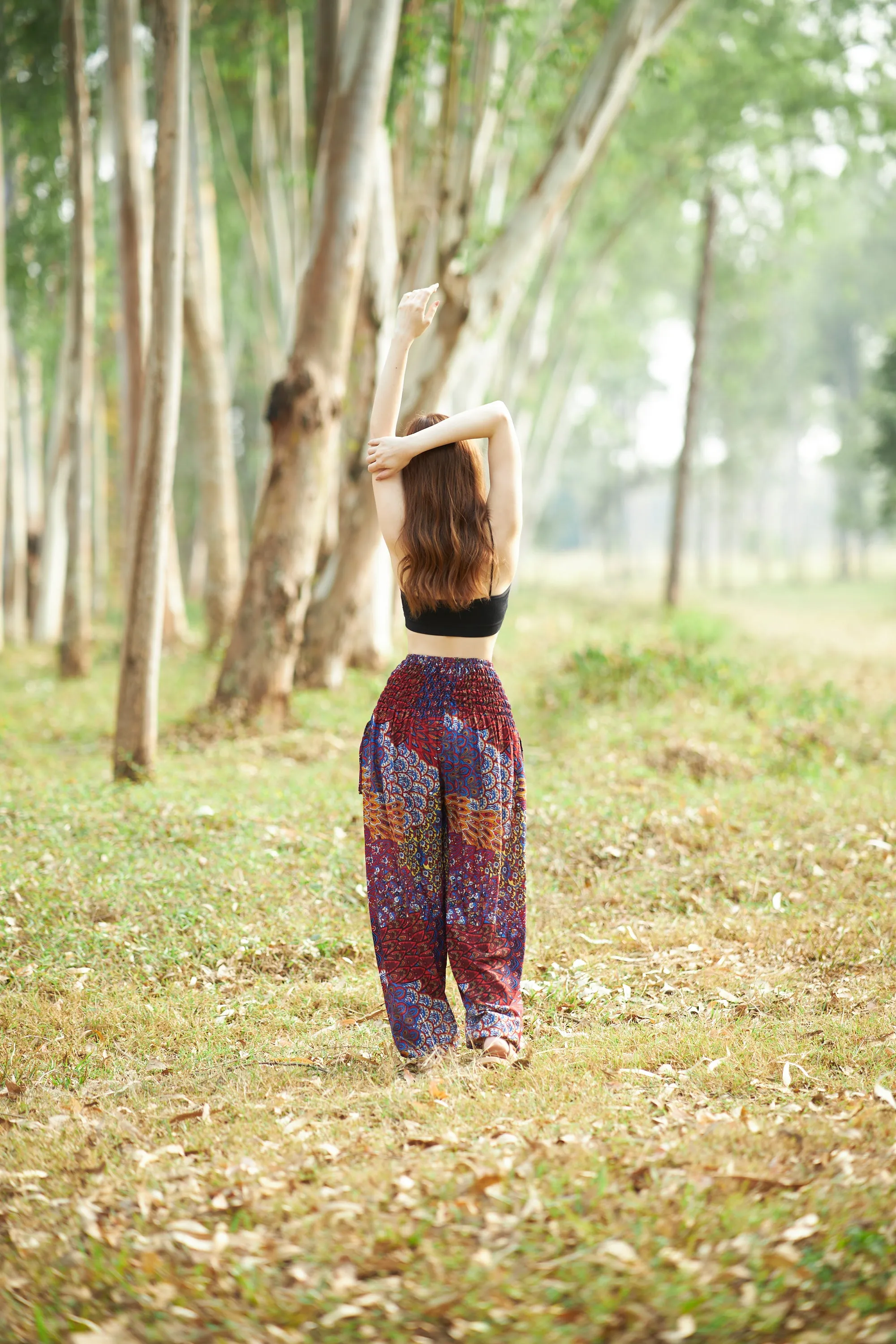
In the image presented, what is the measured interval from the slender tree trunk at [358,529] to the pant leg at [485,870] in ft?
22.1

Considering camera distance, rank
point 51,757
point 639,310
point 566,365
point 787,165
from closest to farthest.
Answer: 1. point 51,757
2. point 787,165
3. point 566,365
4. point 639,310

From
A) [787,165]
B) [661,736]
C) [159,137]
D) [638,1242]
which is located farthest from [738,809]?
[787,165]

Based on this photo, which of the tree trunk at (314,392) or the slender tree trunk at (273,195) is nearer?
the tree trunk at (314,392)

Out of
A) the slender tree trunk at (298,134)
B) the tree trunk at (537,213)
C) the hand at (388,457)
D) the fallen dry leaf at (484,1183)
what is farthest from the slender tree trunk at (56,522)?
the fallen dry leaf at (484,1183)

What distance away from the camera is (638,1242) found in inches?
109

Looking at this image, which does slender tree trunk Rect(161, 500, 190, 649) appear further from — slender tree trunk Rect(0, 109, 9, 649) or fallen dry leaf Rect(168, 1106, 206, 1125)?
fallen dry leaf Rect(168, 1106, 206, 1125)

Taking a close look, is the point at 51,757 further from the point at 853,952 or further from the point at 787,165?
the point at 787,165

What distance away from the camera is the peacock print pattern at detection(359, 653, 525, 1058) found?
384 centimetres

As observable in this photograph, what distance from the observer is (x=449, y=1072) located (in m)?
3.82

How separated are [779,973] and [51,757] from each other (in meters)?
5.70

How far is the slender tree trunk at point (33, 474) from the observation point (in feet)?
54.9

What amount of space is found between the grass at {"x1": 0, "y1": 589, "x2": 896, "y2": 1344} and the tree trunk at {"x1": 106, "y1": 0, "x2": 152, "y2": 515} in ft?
10.4

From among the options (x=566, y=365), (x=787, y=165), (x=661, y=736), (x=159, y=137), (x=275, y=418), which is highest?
(x=787, y=165)

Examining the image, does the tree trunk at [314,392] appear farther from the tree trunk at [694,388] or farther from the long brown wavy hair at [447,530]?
the tree trunk at [694,388]
